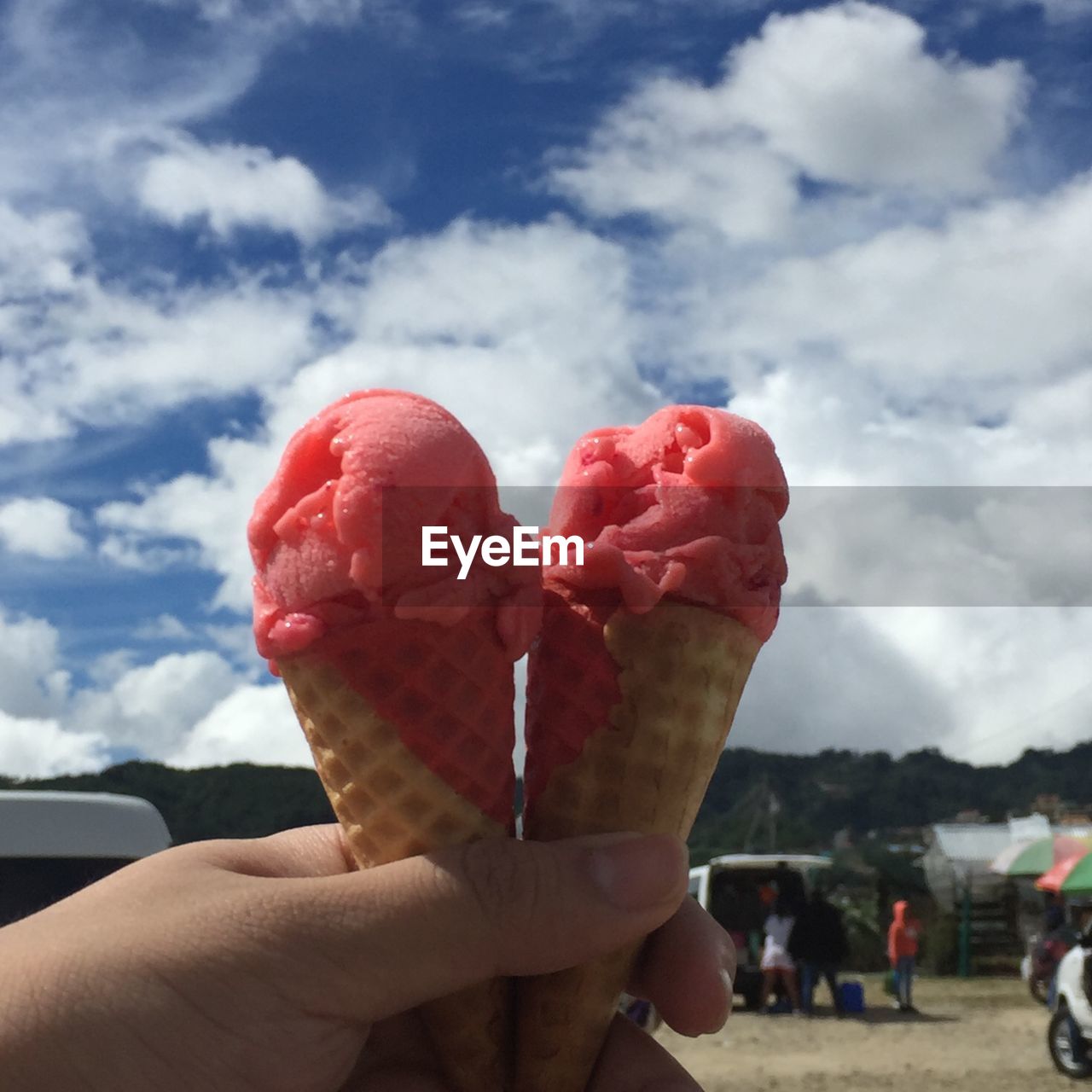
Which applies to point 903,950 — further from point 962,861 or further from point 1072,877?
point 962,861

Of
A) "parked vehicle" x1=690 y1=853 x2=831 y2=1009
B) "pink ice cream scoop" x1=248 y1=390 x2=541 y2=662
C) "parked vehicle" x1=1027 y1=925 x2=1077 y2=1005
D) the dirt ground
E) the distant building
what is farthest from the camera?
the distant building

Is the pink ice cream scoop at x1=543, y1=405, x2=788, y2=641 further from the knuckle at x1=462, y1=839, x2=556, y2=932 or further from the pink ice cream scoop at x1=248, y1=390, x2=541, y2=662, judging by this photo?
the knuckle at x1=462, y1=839, x2=556, y2=932

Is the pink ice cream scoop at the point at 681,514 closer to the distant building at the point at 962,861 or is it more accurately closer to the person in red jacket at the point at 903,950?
the person in red jacket at the point at 903,950

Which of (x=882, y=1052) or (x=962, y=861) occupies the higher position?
(x=962, y=861)

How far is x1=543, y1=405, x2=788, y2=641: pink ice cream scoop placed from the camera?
206 cm

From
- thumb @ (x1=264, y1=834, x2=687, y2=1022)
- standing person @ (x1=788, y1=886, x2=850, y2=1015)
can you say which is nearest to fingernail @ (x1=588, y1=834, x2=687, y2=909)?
thumb @ (x1=264, y1=834, x2=687, y2=1022)

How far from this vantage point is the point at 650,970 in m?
2.54

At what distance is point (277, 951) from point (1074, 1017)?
1052 centimetres

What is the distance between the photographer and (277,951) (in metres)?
1.82

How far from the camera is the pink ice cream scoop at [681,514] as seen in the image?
81.0 inches

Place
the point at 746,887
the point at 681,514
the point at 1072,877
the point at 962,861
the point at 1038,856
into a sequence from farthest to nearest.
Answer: the point at 962,861, the point at 1038,856, the point at 746,887, the point at 1072,877, the point at 681,514

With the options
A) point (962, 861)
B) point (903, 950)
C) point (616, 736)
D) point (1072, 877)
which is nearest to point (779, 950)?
point (903, 950)

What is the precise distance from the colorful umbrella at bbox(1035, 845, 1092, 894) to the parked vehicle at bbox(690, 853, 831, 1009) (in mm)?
3136

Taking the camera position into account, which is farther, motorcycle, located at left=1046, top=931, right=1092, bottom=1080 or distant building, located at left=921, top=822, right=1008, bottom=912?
distant building, located at left=921, top=822, right=1008, bottom=912
